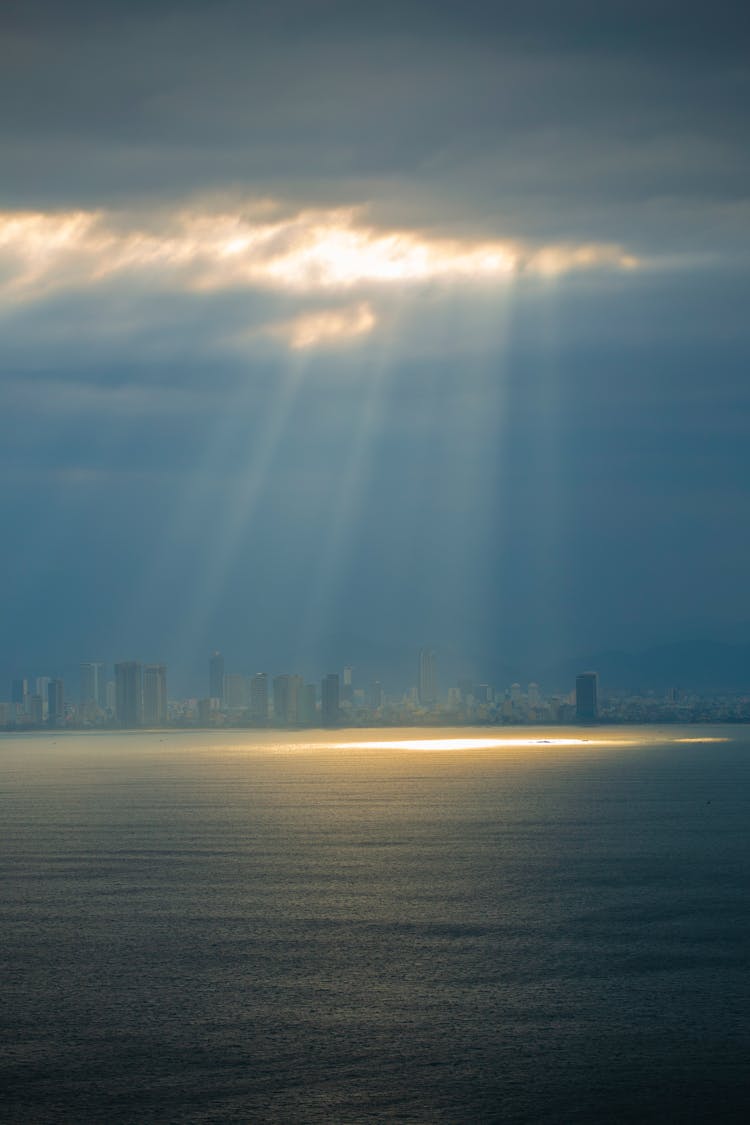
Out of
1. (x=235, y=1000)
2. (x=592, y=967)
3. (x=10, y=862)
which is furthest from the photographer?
(x=10, y=862)

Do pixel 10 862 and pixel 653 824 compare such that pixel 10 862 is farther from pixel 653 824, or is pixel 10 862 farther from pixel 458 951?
pixel 653 824

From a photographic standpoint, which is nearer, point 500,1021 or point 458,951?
point 500,1021

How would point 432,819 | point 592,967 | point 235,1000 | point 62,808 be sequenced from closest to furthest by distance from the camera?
point 235,1000 → point 592,967 → point 432,819 → point 62,808

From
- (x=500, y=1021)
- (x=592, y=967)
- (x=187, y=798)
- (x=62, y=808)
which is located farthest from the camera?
(x=187, y=798)

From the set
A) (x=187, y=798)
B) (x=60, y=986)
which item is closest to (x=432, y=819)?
(x=187, y=798)

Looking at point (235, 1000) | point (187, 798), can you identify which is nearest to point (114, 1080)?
point (235, 1000)

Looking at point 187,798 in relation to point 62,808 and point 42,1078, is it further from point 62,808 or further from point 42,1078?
point 42,1078
